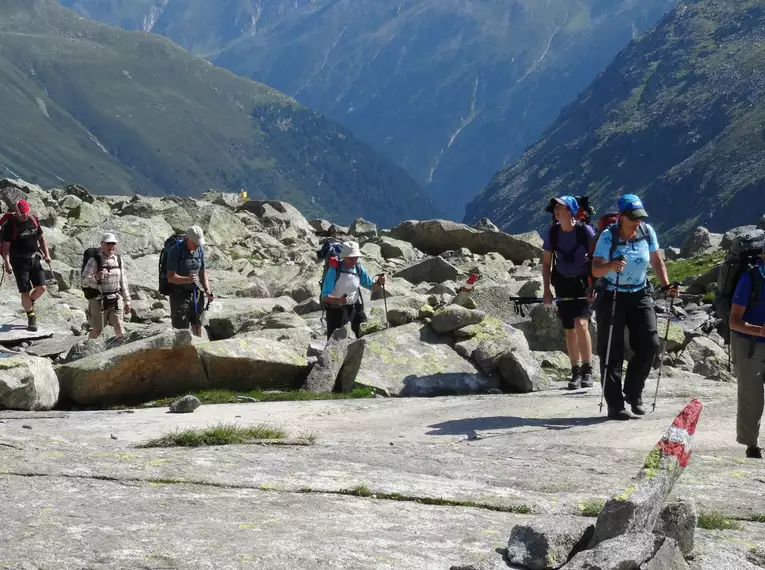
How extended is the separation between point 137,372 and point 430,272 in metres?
30.0

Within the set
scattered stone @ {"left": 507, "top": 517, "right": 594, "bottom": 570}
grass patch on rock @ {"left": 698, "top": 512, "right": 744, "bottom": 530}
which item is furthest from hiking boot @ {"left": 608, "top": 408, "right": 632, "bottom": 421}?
scattered stone @ {"left": 507, "top": 517, "right": 594, "bottom": 570}

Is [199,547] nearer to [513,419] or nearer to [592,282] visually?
[513,419]

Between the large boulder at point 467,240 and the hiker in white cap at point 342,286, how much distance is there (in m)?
43.1

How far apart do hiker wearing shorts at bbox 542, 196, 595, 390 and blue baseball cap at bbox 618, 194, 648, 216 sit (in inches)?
77.2

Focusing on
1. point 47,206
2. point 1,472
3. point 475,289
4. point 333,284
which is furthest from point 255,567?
point 47,206

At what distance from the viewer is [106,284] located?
2105 centimetres

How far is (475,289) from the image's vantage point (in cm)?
3025

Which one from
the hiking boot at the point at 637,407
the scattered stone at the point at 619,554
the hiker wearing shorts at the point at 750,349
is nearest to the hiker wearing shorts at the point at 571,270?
the hiking boot at the point at 637,407

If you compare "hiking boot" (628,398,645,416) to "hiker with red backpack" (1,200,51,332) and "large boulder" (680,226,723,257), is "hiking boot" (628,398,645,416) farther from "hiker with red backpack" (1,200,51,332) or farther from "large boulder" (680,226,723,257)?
"large boulder" (680,226,723,257)

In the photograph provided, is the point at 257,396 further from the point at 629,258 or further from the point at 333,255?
the point at 629,258

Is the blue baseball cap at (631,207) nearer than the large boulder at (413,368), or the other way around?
the blue baseball cap at (631,207)

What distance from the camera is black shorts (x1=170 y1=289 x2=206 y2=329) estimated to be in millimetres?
20078

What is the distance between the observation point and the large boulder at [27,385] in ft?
48.0

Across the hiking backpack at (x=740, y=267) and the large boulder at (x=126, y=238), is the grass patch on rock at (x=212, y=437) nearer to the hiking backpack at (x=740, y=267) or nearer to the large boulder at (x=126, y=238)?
the hiking backpack at (x=740, y=267)
